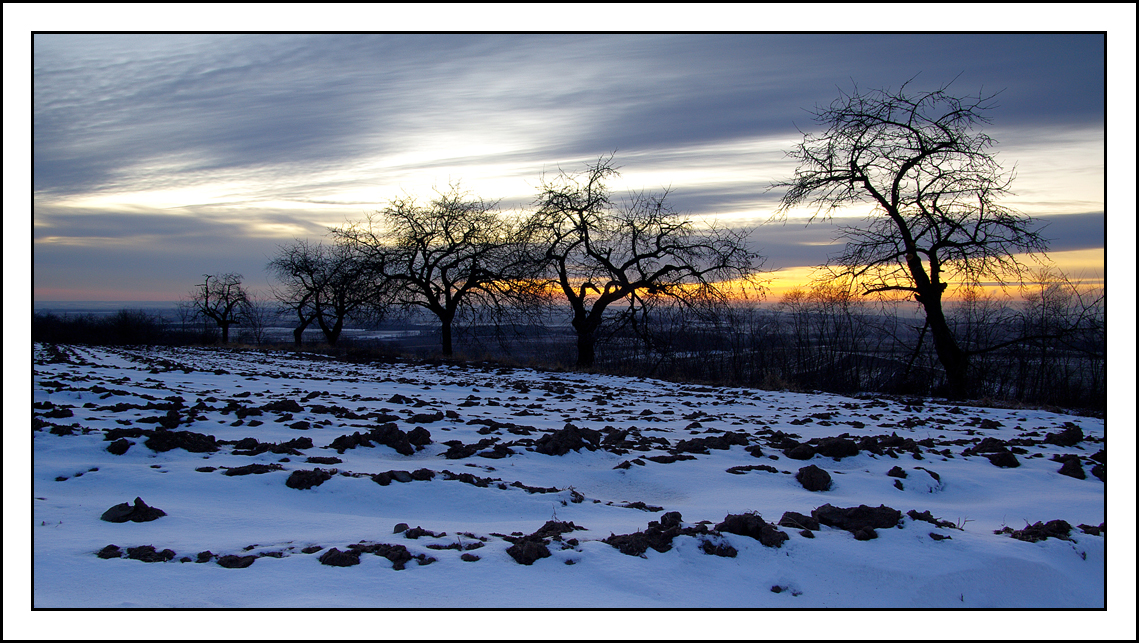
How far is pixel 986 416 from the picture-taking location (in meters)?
8.93

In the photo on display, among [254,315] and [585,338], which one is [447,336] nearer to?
[585,338]

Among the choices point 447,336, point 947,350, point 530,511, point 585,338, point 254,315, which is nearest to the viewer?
point 530,511

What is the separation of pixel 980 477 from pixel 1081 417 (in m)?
5.65

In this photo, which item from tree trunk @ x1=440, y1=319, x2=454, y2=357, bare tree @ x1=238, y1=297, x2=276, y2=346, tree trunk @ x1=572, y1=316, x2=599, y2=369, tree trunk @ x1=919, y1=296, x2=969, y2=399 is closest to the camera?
tree trunk @ x1=919, y1=296, x2=969, y2=399

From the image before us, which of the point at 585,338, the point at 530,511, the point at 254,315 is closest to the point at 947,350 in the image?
the point at 585,338

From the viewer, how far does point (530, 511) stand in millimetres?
3816

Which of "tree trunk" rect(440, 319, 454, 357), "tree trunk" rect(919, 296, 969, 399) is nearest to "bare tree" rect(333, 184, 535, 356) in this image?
"tree trunk" rect(440, 319, 454, 357)

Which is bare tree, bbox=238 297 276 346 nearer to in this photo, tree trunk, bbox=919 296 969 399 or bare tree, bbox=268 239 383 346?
bare tree, bbox=268 239 383 346

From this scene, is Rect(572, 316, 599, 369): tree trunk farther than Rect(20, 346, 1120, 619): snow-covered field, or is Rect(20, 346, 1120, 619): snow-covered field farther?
Rect(572, 316, 599, 369): tree trunk

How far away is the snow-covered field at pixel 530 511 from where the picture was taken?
2592 millimetres

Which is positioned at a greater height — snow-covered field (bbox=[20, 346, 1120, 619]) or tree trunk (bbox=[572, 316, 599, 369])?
tree trunk (bbox=[572, 316, 599, 369])

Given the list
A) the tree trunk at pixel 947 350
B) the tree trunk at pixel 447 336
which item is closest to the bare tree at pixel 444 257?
the tree trunk at pixel 447 336

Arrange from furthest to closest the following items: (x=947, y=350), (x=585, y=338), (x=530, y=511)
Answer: (x=585, y=338)
(x=947, y=350)
(x=530, y=511)

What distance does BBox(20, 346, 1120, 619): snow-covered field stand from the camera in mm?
2592
